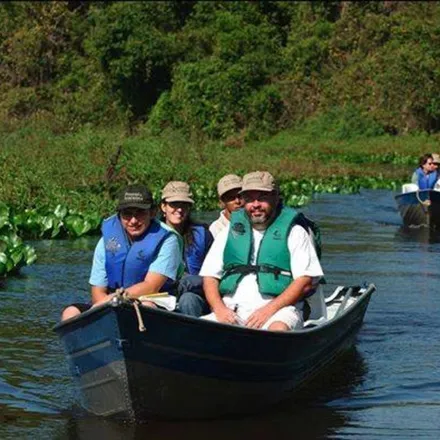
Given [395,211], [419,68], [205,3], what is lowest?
[395,211]

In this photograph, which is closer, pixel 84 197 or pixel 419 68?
pixel 84 197

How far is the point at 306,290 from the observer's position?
23.6 ft

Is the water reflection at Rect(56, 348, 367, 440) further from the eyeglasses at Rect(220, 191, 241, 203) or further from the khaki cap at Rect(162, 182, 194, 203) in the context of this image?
the eyeglasses at Rect(220, 191, 241, 203)

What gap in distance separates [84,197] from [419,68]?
828 inches

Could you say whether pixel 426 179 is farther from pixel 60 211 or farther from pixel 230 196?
pixel 230 196

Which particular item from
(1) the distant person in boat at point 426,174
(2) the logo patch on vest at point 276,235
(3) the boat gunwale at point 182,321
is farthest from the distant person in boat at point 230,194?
(1) the distant person in boat at point 426,174

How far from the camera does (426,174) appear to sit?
17906 millimetres

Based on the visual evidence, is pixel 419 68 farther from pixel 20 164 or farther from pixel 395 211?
pixel 20 164

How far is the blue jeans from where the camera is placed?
7465 mm

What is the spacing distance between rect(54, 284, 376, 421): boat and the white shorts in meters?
0.14

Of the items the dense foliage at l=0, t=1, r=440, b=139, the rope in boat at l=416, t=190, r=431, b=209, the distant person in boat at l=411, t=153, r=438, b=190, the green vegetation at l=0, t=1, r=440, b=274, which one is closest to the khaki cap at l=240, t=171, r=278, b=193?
the distant person in boat at l=411, t=153, r=438, b=190

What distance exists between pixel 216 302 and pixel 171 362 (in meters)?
0.81

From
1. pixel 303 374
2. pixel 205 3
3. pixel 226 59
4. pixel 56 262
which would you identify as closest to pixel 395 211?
pixel 56 262

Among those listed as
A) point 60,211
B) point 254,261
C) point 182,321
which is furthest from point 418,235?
point 182,321
